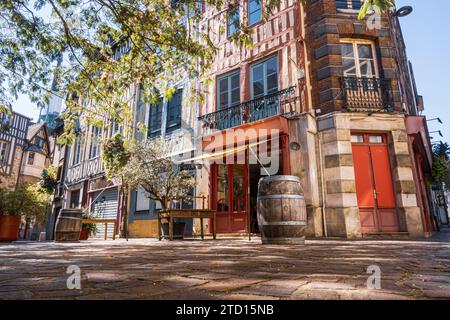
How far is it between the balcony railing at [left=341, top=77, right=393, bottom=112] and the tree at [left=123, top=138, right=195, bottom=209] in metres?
5.03

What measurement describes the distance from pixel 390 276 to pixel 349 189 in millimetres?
6460

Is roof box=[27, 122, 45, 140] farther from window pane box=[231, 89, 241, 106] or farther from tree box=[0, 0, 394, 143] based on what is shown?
tree box=[0, 0, 394, 143]

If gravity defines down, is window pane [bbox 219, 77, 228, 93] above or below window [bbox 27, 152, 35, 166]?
below

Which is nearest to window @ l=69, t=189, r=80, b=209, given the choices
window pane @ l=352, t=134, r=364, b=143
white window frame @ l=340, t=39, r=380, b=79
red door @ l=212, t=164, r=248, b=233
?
red door @ l=212, t=164, r=248, b=233

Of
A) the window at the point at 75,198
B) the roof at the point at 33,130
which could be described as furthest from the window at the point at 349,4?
the roof at the point at 33,130

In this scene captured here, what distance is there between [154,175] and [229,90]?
13.8ft

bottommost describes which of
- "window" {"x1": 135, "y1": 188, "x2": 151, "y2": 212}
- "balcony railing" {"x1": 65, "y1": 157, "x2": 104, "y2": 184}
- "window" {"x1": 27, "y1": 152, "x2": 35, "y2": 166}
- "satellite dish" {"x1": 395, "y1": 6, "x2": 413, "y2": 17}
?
"window" {"x1": 135, "y1": 188, "x2": 151, "y2": 212}

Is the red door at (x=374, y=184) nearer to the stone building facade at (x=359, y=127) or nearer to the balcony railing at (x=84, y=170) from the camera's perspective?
the stone building facade at (x=359, y=127)

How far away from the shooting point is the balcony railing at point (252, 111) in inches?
350

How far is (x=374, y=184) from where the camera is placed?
805 cm

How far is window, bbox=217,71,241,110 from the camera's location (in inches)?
403

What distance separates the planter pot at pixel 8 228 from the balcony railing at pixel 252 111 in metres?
6.20
